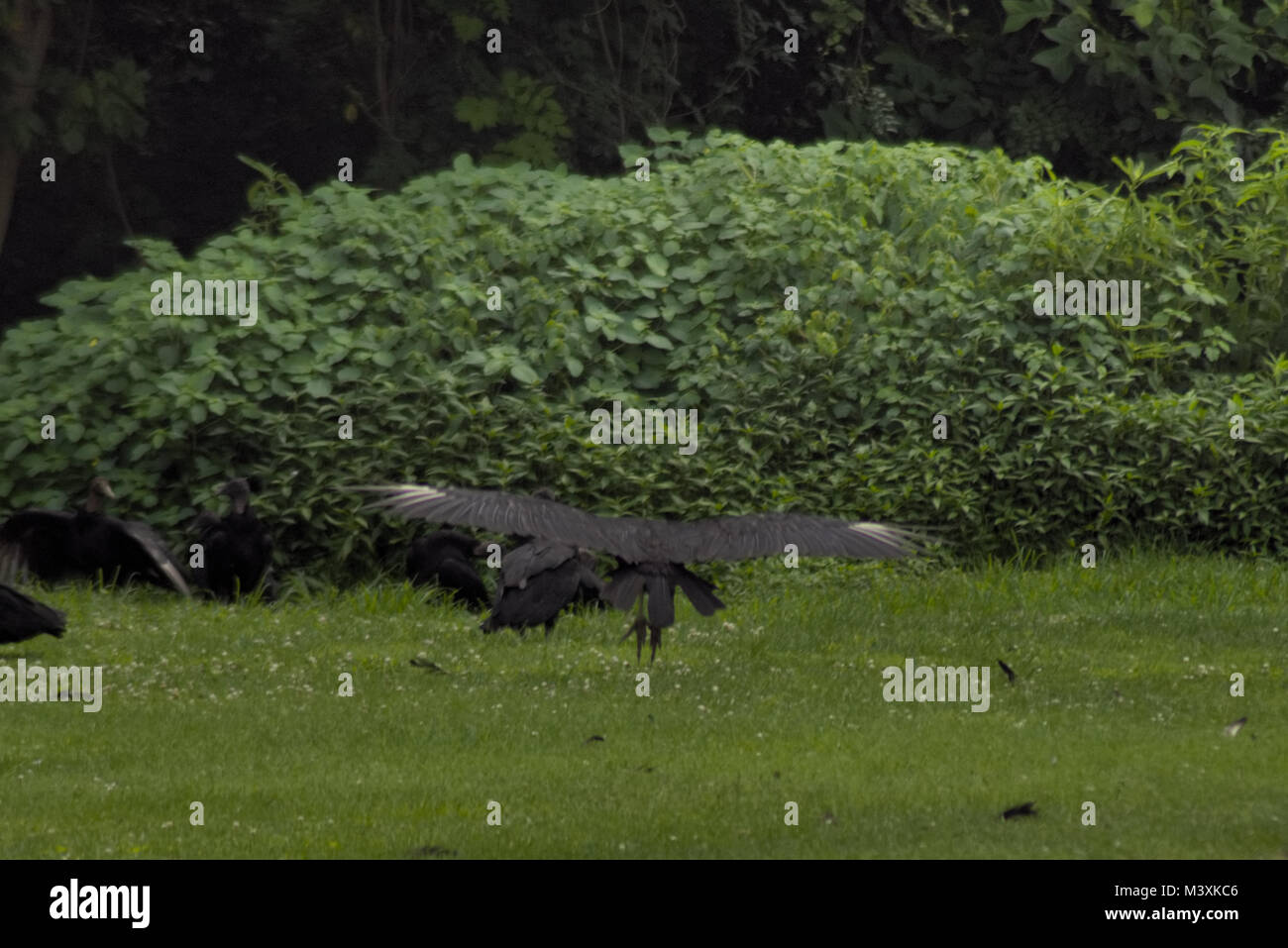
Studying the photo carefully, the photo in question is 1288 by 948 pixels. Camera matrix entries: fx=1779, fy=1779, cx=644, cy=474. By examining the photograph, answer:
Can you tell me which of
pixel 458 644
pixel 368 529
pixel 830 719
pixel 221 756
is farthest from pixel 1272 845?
pixel 368 529

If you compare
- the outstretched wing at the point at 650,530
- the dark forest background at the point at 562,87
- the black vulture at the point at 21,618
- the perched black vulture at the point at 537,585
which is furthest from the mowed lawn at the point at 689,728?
the dark forest background at the point at 562,87

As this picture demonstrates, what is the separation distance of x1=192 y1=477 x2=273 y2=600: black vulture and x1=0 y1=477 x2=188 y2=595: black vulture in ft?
0.98

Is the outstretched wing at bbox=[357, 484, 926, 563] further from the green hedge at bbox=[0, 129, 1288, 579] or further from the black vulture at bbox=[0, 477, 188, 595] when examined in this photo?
the black vulture at bbox=[0, 477, 188, 595]

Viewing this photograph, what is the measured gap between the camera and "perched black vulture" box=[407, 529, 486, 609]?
10.0 m

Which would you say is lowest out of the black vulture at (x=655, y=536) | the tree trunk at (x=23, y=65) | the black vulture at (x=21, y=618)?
the black vulture at (x=21, y=618)

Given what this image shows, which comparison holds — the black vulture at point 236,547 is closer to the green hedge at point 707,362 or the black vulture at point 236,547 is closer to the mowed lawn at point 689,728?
the mowed lawn at point 689,728

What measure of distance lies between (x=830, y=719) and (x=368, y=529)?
422 centimetres

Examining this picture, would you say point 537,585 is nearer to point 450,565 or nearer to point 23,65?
point 450,565

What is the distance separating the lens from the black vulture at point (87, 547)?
10.2 metres

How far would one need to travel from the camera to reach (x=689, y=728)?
695cm

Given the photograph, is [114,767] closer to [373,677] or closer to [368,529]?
[373,677]

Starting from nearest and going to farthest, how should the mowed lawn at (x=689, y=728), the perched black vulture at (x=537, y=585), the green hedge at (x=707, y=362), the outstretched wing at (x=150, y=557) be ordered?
the mowed lawn at (x=689, y=728)
the perched black vulture at (x=537, y=585)
the outstretched wing at (x=150, y=557)
the green hedge at (x=707, y=362)

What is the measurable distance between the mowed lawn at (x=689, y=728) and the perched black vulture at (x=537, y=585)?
134 mm

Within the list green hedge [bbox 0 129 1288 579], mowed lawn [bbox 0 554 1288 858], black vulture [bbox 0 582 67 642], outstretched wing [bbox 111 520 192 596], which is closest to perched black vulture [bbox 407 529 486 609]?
mowed lawn [bbox 0 554 1288 858]
